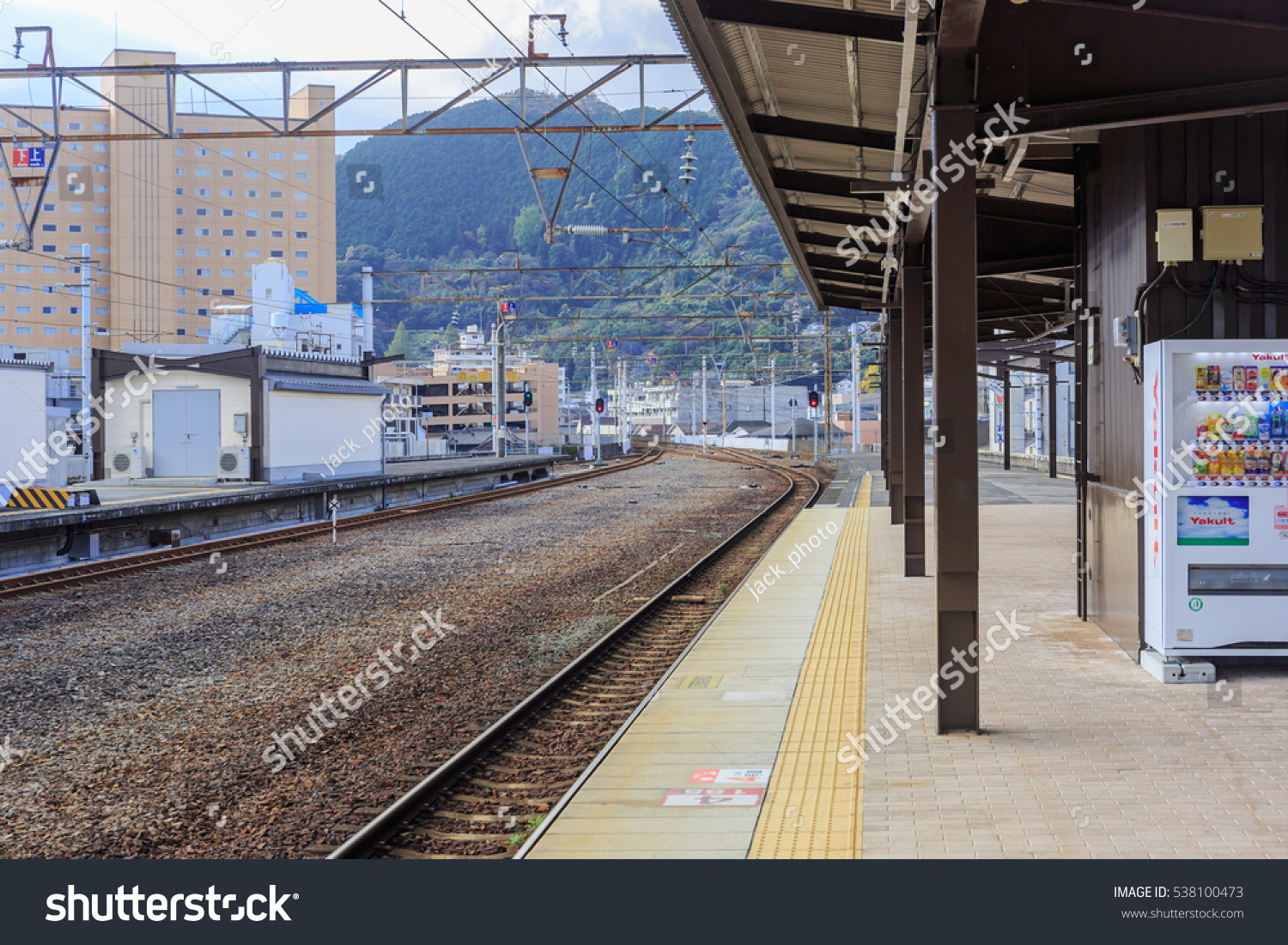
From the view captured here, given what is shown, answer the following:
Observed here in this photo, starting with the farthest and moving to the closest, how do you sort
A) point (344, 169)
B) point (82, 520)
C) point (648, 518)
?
point (344, 169) < point (648, 518) < point (82, 520)

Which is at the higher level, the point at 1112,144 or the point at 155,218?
the point at 155,218

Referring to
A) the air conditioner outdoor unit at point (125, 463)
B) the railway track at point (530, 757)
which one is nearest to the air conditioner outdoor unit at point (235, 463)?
the air conditioner outdoor unit at point (125, 463)

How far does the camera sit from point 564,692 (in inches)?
335

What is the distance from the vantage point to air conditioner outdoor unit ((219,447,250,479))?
2658cm

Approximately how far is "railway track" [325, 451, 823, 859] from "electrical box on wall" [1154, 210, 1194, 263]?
15.4 feet

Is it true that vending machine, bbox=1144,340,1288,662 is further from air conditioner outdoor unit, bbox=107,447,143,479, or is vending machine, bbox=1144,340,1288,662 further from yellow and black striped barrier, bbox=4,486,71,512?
air conditioner outdoor unit, bbox=107,447,143,479

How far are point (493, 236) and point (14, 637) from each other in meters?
125

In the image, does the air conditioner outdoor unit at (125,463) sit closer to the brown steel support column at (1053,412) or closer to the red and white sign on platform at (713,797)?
the brown steel support column at (1053,412)

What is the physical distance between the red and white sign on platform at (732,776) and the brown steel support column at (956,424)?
47.6 inches

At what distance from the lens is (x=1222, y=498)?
7.27 metres

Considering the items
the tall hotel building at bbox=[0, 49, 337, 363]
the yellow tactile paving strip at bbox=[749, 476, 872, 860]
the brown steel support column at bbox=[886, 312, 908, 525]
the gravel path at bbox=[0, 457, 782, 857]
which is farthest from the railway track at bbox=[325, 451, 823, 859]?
the tall hotel building at bbox=[0, 49, 337, 363]

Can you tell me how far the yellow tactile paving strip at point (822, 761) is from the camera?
4723mm
